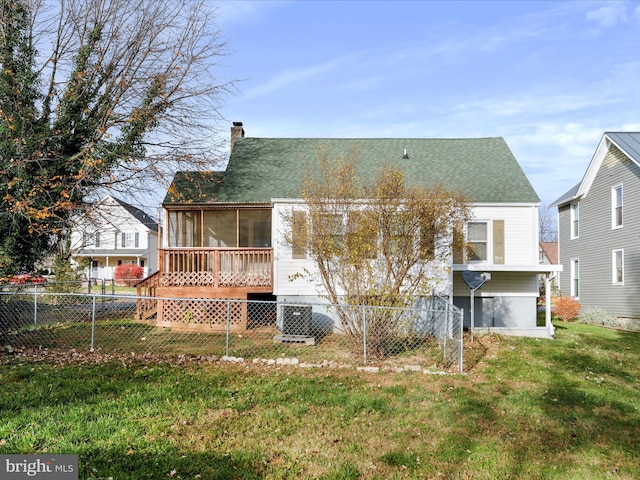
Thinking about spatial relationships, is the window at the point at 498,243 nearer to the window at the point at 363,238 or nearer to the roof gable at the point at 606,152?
the roof gable at the point at 606,152

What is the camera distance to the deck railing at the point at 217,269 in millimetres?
13211

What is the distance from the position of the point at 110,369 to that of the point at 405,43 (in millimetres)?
10139

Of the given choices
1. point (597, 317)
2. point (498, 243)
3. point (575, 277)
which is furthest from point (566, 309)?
point (498, 243)

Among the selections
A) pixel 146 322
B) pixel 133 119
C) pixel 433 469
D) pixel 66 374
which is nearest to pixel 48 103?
pixel 133 119

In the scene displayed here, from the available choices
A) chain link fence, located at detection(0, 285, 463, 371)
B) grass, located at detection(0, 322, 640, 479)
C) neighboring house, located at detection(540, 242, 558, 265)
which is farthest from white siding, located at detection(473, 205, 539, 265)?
neighboring house, located at detection(540, 242, 558, 265)

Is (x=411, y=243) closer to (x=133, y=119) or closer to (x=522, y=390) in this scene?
(x=522, y=390)

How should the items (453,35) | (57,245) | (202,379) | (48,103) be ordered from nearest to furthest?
(202,379), (453,35), (48,103), (57,245)

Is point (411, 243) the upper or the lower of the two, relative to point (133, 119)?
lower

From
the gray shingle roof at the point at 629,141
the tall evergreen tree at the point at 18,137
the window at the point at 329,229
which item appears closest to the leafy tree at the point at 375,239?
the window at the point at 329,229

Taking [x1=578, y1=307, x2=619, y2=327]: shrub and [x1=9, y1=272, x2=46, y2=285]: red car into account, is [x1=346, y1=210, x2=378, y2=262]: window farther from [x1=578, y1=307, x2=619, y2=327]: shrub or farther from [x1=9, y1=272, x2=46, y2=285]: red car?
[x1=578, y1=307, x2=619, y2=327]: shrub

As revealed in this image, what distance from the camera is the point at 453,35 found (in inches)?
440

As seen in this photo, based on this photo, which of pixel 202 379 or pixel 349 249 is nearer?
pixel 202 379

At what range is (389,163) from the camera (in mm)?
16312

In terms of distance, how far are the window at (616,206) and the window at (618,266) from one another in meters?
1.11
